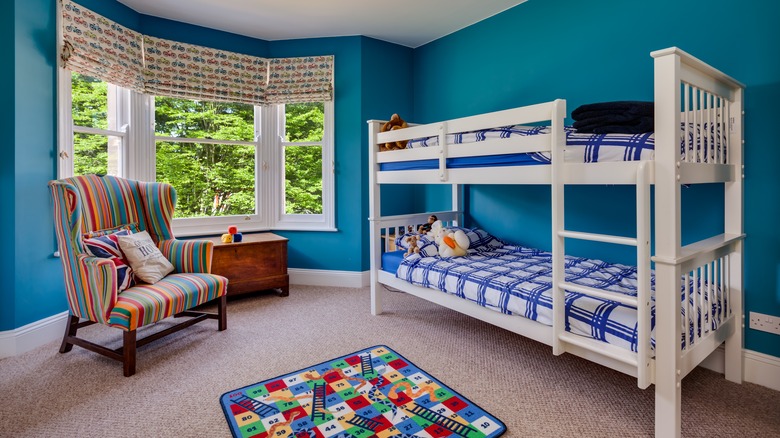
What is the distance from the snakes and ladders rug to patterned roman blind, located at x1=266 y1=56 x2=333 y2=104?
8.75ft

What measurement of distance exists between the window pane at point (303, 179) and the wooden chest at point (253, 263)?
48 cm

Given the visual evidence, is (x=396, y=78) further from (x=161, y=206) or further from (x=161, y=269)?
(x=161, y=269)

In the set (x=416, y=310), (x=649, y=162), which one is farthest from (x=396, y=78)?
(x=649, y=162)

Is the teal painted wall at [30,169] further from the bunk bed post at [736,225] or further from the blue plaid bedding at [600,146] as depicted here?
the bunk bed post at [736,225]

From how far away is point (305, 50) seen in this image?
404cm

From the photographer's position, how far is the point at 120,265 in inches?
94.7

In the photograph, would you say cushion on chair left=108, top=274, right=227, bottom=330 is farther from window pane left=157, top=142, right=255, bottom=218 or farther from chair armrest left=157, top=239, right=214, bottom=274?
window pane left=157, top=142, right=255, bottom=218

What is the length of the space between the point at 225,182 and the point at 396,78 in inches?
79.1

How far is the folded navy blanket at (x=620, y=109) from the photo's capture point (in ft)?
5.87

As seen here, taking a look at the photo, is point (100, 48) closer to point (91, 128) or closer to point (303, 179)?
point (91, 128)

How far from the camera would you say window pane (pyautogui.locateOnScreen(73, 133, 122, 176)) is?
9.77 feet

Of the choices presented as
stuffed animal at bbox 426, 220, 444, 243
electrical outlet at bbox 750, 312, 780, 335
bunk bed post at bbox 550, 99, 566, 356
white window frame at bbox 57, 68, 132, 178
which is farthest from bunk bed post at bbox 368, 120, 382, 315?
electrical outlet at bbox 750, 312, 780, 335

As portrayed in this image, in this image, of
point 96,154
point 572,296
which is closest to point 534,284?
point 572,296

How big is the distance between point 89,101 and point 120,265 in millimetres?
1465
